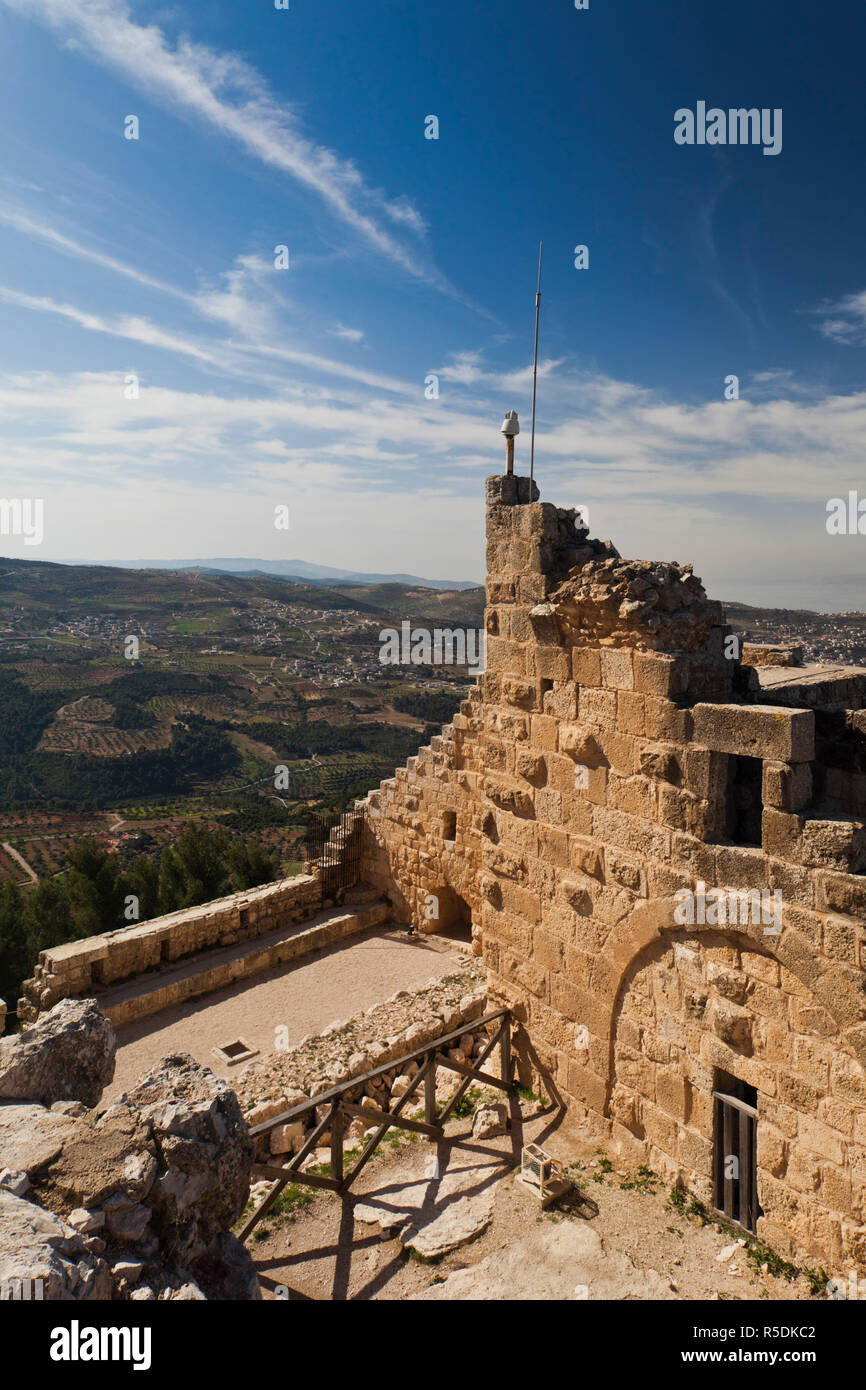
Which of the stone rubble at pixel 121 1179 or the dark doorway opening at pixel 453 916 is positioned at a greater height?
the stone rubble at pixel 121 1179

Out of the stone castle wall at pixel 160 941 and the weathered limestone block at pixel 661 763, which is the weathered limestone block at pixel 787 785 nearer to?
the weathered limestone block at pixel 661 763

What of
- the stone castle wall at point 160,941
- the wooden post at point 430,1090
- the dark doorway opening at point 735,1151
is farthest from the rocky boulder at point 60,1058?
the stone castle wall at point 160,941

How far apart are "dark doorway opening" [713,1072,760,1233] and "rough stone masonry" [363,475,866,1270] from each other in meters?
0.02

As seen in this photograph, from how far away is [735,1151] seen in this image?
18.0 feet

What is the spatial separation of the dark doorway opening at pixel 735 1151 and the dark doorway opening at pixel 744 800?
175cm

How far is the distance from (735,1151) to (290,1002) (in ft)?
20.2

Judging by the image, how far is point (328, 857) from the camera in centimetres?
1258

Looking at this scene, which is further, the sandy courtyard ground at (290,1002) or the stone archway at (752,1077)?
the sandy courtyard ground at (290,1002)

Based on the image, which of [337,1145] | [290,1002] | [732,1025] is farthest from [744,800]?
[290,1002]

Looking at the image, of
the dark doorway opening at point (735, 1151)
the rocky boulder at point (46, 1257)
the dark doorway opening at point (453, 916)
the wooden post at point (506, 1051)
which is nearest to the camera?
the rocky boulder at point (46, 1257)

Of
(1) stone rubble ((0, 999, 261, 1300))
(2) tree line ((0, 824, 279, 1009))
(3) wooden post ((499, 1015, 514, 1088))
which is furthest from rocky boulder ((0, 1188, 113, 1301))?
(2) tree line ((0, 824, 279, 1009))

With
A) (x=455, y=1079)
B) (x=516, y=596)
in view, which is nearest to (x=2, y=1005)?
(x=455, y=1079)

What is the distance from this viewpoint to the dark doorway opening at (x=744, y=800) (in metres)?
5.48

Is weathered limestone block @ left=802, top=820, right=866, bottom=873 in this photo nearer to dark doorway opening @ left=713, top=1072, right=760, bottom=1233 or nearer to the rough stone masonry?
the rough stone masonry
